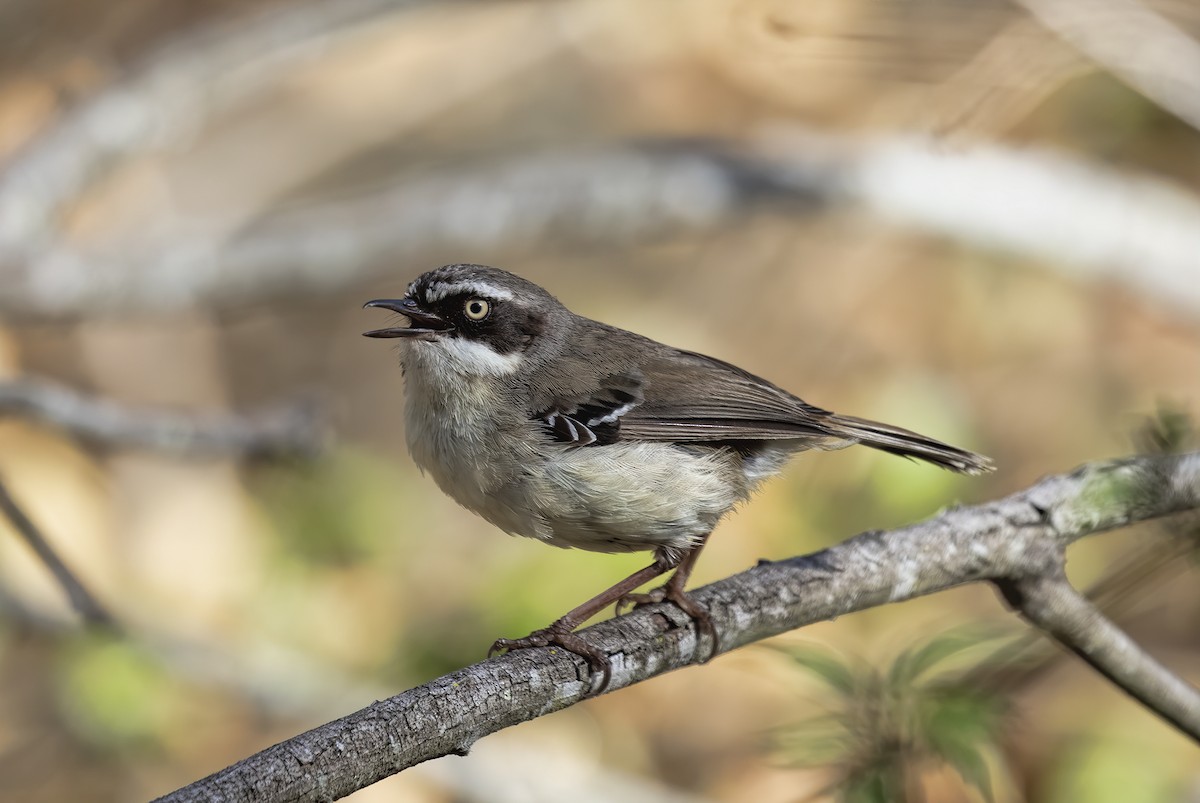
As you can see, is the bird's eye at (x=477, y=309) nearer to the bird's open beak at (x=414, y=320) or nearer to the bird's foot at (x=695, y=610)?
the bird's open beak at (x=414, y=320)

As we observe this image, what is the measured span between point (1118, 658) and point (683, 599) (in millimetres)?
1317

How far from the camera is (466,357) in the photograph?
4.08m

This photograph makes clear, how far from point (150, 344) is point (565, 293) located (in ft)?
10.3

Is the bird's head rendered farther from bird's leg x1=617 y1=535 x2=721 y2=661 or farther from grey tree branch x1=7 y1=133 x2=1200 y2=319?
grey tree branch x1=7 y1=133 x2=1200 y2=319

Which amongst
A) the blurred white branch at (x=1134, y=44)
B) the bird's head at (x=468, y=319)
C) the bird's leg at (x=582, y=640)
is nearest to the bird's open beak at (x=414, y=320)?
the bird's head at (x=468, y=319)

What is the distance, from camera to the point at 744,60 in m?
9.91

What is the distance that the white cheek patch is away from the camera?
4.06 m

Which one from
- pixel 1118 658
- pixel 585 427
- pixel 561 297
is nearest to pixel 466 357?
pixel 585 427

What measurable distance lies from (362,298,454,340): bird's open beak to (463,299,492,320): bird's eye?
0.27ft

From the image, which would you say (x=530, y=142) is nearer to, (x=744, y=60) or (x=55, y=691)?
(x=744, y=60)

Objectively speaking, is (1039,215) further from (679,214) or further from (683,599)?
(683,599)

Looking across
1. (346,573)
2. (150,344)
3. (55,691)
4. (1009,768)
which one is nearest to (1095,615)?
(1009,768)

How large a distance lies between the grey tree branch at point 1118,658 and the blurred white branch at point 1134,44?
425 centimetres

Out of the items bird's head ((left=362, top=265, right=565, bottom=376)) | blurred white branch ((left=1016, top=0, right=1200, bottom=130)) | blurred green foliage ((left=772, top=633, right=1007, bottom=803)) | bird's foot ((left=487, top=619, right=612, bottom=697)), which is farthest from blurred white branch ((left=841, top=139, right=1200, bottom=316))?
bird's foot ((left=487, top=619, right=612, bottom=697))
